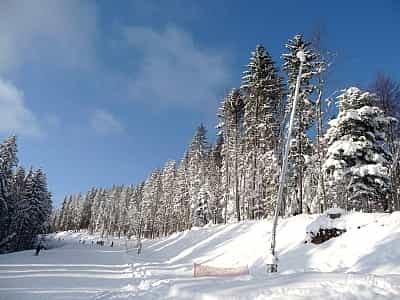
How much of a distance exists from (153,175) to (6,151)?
3651cm

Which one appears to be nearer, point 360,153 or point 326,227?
point 326,227

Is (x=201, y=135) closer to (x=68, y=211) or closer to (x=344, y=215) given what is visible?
(x=344, y=215)

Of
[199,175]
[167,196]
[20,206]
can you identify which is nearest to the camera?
[20,206]

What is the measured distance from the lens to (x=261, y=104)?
34906 millimetres

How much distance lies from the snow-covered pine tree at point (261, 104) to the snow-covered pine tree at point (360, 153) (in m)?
10.2

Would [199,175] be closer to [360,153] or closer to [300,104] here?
[300,104]

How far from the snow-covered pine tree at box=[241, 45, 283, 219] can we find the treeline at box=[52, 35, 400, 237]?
10 centimetres

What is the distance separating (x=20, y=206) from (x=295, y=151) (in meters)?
40.6

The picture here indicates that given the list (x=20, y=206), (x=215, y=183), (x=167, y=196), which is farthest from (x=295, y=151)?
(x=167, y=196)

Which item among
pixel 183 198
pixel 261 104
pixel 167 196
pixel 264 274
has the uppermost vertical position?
pixel 261 104

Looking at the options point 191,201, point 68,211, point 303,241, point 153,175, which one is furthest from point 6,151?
point 68,211

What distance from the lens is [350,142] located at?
2286 centimetres

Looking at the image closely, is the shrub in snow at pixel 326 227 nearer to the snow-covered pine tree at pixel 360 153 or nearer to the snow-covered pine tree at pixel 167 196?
the snow-covered pine tree at pixel 360 153

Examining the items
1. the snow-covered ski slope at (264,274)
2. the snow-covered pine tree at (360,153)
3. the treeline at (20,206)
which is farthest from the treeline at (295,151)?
the treeline at (20,206)
